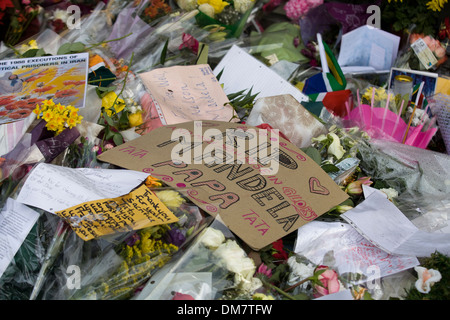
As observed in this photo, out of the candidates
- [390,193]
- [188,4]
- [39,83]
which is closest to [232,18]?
[188,4]

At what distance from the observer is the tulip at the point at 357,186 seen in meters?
1.51

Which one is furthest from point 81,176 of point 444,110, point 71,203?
point 444,110

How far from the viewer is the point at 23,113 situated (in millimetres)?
1452

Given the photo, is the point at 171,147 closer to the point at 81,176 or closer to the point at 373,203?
the point at 81,176

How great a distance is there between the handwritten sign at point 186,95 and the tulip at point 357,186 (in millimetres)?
535

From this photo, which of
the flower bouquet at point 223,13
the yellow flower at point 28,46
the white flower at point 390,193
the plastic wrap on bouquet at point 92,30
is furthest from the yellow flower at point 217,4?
the white flower at point 390,193

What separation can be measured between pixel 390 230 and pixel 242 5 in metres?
1.55

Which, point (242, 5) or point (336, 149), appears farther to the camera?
point (242, 5)

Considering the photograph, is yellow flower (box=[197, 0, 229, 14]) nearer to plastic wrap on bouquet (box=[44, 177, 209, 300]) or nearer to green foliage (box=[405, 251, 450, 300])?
plastic wrap on bouquet (box=[44, 177, 209, 300])

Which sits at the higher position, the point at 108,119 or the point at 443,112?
the point at 108,119

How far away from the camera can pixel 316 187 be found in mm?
1414

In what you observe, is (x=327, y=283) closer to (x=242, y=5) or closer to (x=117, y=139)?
(x=117, y=139)

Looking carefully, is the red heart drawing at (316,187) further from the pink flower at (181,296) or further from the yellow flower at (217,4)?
the yellow flower at (217,4)

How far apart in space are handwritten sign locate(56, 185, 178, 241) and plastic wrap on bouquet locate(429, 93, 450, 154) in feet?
4.97
